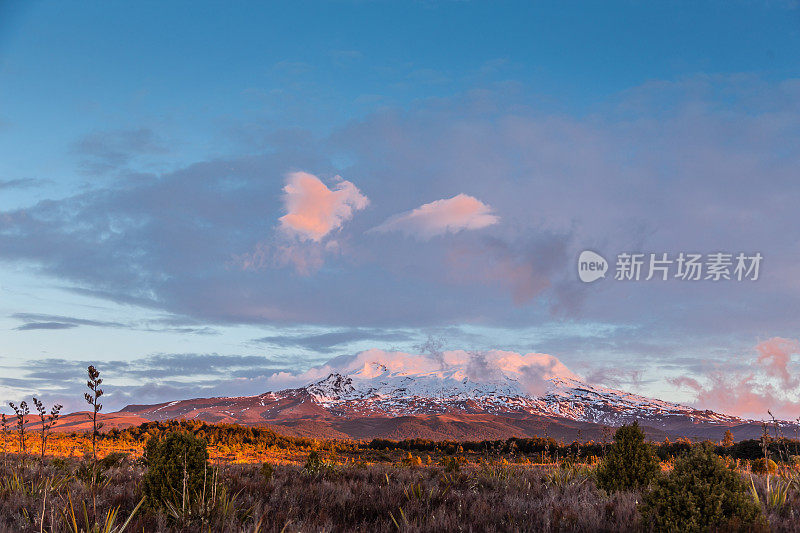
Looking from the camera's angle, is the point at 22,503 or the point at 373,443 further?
the point at 373,443

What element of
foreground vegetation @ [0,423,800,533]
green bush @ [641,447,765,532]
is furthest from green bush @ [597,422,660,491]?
green bush @ [641,447,765,532]

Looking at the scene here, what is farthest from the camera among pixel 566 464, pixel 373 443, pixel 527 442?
pixel 373 443

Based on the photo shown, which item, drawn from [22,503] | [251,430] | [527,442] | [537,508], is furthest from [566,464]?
[251,430]

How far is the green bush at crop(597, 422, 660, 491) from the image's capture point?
8844 mm

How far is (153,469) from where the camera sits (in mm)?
6688

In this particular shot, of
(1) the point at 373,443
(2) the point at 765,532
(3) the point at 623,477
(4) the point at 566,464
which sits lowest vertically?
(1) the point at 373,443

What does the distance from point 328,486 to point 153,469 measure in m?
3.31

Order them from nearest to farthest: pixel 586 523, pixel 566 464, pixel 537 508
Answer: pixel 586 523, pixel 537 508, pixel 566 464

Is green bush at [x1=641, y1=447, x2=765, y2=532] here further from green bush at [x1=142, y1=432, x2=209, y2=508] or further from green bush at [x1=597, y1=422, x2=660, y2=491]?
green bush at [x1=142, y1=432, x2=209, y2=508]

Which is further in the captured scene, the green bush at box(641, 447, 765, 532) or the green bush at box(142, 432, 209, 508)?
the green bush at box(142, 432, 209, 508)

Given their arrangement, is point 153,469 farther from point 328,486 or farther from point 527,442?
point 527,442

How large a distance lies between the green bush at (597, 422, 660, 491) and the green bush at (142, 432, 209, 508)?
7.01 metres

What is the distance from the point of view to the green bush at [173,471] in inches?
259

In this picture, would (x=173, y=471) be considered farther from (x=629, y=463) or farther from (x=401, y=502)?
(x=629, y=463)
